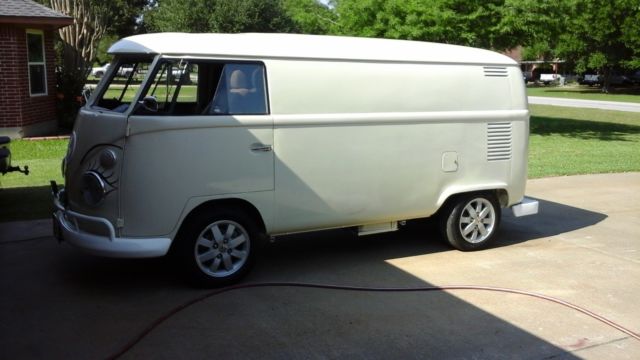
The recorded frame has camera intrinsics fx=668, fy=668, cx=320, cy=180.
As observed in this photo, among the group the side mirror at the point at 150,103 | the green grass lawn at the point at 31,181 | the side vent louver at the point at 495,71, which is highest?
the side vent louver at the point at 495,71

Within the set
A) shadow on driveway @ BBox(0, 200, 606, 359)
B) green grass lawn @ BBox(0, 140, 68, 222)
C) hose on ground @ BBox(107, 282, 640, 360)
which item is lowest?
shadow on driveway @ BBox(0, 200, 606, 359)

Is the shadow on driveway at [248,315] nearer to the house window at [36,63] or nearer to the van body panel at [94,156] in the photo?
the van body panel at [94,156]

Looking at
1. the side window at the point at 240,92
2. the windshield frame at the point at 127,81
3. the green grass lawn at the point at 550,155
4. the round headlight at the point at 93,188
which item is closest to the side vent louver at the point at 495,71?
the side window at the point at 240,92

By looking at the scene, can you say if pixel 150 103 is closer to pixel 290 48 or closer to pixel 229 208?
pixel 229 208

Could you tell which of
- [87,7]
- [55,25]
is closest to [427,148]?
[55,25]

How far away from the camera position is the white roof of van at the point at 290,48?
Answer: 555cm

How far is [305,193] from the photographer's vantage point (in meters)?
6.02

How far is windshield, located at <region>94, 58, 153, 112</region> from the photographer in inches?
221

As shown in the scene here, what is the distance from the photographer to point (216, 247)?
18.9ft

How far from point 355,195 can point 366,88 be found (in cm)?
101

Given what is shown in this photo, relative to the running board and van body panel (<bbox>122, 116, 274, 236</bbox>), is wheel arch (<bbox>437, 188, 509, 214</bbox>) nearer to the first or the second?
the running board

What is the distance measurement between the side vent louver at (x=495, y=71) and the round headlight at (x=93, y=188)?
3946mm

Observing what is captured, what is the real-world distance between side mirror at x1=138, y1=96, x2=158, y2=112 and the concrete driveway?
1561mm

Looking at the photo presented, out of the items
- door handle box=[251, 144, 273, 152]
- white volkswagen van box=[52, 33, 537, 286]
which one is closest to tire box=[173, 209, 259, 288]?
white volkswagen van box=[52, 33, 537, 286]
